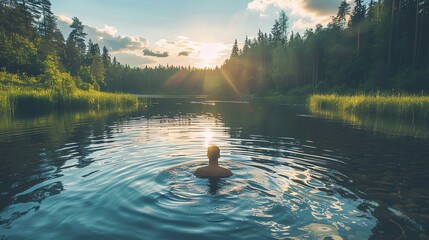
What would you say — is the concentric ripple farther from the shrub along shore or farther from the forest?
the forest

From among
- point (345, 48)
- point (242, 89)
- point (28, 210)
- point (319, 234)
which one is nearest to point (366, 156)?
point (319, 234)

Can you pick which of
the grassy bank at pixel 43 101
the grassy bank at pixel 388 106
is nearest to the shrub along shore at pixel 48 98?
the grassy bank at pixel 43 101

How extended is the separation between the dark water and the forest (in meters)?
29.3

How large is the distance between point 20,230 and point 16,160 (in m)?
6.39

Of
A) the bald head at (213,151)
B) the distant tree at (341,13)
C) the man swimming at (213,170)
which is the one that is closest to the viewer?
the bald head at (213,151)

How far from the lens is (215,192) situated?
21.8 ft

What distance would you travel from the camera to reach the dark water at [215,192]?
4.99 m

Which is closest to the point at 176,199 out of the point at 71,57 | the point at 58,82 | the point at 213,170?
the point at 213,170

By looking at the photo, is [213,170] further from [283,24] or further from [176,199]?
[283,24]

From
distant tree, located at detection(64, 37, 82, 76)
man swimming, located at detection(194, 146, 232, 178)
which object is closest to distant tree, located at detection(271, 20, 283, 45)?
Result: distant tree, located at detection(64, 37, 82, 76)

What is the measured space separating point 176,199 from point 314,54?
76.7 metres

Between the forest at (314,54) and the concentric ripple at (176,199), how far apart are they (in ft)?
98.4

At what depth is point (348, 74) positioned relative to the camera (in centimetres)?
5891

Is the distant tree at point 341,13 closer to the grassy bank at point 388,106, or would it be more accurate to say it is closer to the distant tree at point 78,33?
the grassy bank at point 388,106
